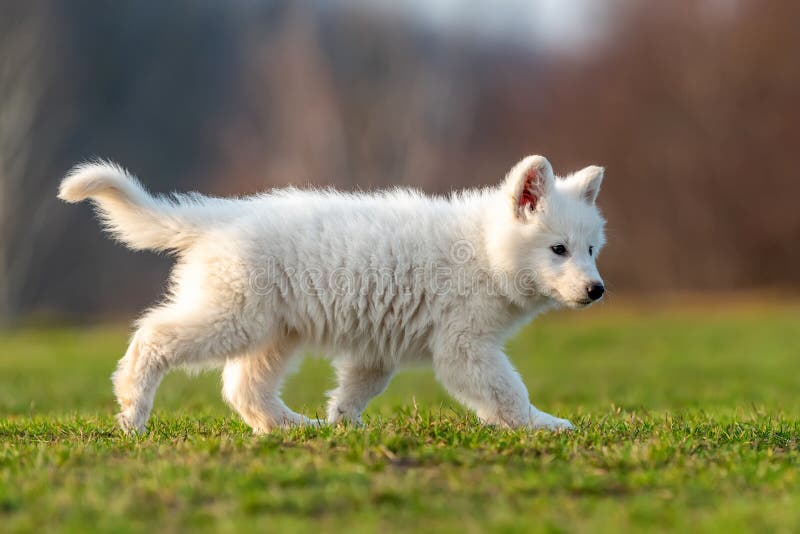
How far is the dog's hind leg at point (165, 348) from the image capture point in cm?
534

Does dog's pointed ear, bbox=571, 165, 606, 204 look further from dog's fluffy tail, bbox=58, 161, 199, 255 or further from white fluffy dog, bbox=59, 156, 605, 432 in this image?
dog's fluffy tail, bbox=58, 161, 199, 255

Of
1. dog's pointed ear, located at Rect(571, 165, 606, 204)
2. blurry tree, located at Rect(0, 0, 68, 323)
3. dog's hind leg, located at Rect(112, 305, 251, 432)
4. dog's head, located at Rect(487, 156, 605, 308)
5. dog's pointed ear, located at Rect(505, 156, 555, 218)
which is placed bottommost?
dog's hind leg, located at Rect(112, 305, 251, 432)

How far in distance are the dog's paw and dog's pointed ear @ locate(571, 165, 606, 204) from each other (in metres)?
1.39

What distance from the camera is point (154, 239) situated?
19.0 feet

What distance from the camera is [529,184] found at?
18.7ft

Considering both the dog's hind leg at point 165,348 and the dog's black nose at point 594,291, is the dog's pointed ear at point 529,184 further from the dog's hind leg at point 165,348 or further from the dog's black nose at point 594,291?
the dog's hind leg at point 165,348

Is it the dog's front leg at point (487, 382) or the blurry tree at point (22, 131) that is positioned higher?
the blurry tree at point (22, 131)

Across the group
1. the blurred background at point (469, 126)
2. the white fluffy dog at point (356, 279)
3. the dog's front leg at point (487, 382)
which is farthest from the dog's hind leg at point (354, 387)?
the blurred background at point (469, 126)

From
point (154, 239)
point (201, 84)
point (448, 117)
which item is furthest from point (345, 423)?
point (201, 84)

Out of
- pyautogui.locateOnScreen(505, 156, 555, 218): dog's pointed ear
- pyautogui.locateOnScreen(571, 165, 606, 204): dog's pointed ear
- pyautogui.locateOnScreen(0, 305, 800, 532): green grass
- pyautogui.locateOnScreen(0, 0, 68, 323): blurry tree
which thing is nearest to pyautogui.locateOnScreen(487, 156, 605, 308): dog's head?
pyautogui.locateOnScreen(505, 156, 555, 218): dog's pointed ear

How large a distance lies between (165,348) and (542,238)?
87.6 inches

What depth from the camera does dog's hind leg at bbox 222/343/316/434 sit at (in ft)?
19.5

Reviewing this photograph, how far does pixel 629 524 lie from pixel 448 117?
75.9ft

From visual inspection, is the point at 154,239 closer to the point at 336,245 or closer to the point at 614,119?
the point at 336,245
